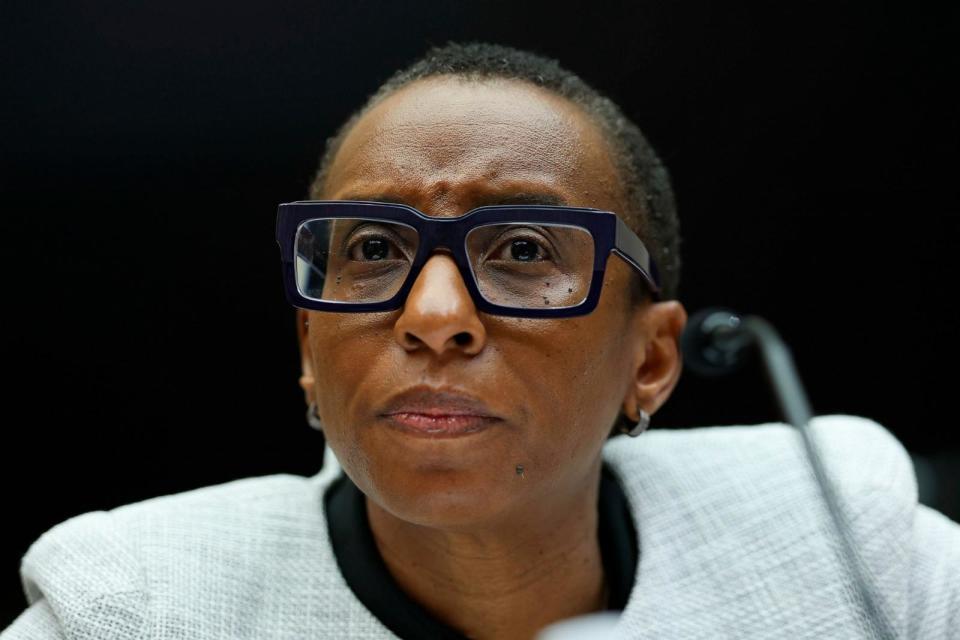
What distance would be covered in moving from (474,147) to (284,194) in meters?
0.70

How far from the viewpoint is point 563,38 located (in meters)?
1.86

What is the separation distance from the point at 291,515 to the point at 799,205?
3.90 feet

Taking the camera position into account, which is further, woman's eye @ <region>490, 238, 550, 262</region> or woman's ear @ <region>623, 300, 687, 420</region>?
woman's ear @ <region>623, 300, 687, 420</region>

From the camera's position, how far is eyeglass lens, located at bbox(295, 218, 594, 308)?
4.06 feet

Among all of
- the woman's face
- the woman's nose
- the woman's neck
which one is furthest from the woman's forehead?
the woman's neck

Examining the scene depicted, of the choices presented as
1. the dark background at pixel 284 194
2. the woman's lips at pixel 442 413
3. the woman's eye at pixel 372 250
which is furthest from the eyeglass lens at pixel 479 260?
the dark background at pixel 284 194

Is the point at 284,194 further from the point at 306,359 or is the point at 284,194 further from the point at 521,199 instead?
the point at 521,199

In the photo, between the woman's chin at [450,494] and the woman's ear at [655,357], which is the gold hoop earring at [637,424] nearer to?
the woman's ear at [655,357]

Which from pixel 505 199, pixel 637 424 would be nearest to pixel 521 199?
pixel 505 199

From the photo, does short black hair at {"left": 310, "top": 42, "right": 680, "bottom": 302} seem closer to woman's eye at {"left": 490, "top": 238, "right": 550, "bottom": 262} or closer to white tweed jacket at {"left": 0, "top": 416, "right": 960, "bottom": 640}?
woman's eye at {"left": 490, "top": 238, "right": 550, "bottom": 262}

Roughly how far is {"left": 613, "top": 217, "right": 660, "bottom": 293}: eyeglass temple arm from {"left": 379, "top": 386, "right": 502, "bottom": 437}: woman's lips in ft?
0.86

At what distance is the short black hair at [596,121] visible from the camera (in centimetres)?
142

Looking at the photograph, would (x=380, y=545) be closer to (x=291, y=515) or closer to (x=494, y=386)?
(x=291, y=515)

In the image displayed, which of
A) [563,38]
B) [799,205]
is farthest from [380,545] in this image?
[799,205]
